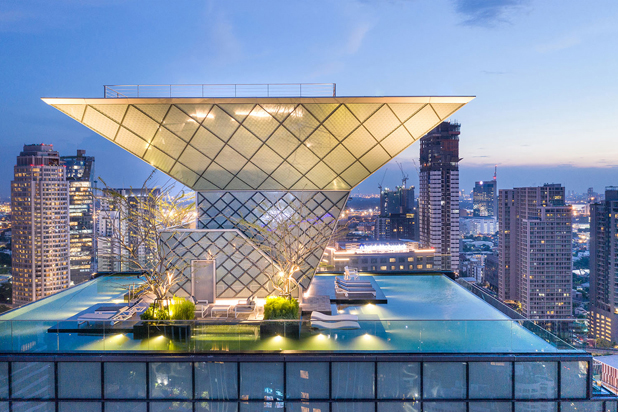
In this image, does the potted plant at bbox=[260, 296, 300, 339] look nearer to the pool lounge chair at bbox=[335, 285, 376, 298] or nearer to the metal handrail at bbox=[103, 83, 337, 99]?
the pool lounge chair at bbox=[335, 285, 376, 298]

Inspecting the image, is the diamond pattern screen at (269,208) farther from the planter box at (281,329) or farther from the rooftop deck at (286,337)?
the rooftop deck at (286,337)

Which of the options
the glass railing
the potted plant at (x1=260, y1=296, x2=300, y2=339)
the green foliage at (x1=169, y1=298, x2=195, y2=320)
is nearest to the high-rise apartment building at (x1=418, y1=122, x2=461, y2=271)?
the potted plant at (x1=260, y1=296, x2=300, y2=339)

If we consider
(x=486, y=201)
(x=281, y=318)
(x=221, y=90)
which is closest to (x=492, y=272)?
(x=486, y=201)

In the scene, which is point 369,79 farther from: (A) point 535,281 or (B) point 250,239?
(B) point 250,239

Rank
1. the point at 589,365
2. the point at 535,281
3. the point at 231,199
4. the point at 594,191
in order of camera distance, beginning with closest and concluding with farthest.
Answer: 1. the point at 589,365
2. the point at 231,199
3. the point at 535,281
4. the point at 594,191

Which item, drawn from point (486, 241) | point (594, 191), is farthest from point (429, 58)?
point (594, 191)

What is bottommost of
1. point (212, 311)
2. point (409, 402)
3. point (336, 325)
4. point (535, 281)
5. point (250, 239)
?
point (535, 281)

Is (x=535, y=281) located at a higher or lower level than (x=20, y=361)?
lower

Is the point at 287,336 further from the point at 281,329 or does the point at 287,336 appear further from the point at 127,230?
the point at 127,230
